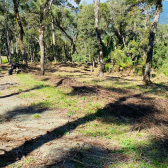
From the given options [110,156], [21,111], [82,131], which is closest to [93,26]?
[21,111]

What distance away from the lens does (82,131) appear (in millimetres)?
5246

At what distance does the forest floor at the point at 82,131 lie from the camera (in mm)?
3771

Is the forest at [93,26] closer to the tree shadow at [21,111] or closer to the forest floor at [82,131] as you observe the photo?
the forest floor at [82,131]

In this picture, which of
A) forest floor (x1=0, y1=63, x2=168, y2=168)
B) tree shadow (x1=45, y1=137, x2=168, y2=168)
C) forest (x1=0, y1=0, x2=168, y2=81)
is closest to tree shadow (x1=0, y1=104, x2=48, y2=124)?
forest floor (x1=0, y1=63, x2=168, y2=168)

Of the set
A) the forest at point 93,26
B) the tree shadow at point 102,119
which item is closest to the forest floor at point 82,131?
the tree shadow at point 102,119

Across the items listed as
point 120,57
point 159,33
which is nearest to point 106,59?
point 120,57

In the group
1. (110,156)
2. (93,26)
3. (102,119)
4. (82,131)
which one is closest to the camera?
(110,156)

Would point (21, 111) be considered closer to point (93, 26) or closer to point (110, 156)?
point (110, 156)

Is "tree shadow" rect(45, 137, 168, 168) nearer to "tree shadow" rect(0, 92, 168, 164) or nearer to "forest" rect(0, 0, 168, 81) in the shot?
"tree shadow" rect(0, 92, 168, 164)

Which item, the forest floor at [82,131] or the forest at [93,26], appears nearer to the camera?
the forest floor at [82,131]

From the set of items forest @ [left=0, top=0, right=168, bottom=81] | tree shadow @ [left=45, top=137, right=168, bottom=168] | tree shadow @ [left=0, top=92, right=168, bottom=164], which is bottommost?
tree shadow @ [left=45, top=137, right=168, bottom=168]

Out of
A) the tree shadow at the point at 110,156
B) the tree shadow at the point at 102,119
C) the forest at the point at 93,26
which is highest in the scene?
the forest at the point at 93,26

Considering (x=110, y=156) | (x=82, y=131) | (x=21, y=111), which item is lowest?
(x=110, y=156)

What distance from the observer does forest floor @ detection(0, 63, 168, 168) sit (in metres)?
3.77
